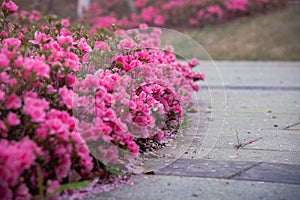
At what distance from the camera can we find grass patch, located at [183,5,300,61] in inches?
396

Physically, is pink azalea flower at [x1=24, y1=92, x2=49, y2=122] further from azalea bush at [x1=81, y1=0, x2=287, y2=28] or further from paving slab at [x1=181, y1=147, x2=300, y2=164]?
azalea bush at [x1=81, y1=0, x2=287, y2=28]

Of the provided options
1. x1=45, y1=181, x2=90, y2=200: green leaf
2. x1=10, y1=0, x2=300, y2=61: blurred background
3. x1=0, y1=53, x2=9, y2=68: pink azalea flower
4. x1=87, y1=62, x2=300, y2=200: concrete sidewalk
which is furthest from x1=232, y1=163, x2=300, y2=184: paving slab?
x1=10, y1=0, x2=300, y2=61: blurred background

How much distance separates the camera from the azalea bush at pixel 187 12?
1208 cm

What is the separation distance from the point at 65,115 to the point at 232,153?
4.52ft

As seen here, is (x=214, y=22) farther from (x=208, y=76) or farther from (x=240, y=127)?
(x=240, y=127)

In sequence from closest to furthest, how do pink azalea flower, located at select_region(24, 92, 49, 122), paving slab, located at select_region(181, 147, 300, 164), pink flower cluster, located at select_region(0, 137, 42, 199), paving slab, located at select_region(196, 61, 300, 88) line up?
1. pink flower cluster, located at select_region(0, 137, 42, 199)
2. pink azalea flower, located at select_region(24, 92, 49, 122)
3. paving slab, located at select_region(181, 147, 300, 164)
4. paving slab, located at select_region(196, 61, 300, 88)

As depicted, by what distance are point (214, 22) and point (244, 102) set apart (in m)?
6.97

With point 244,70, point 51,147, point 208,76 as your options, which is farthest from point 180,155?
point 244,70

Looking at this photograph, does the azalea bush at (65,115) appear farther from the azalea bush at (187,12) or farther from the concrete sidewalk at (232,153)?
the azalea bush at (187,12)

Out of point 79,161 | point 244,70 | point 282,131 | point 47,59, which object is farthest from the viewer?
point 244,70

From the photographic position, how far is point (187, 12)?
1241 cm

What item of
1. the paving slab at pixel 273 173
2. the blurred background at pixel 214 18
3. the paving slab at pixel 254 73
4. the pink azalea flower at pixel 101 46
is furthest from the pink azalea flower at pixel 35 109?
the blurred background at pixel 214 18

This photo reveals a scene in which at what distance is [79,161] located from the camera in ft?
8.54

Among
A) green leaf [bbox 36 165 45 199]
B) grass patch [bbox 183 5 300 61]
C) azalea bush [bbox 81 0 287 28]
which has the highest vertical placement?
azalea bush [bbox 81 0 287 28]
